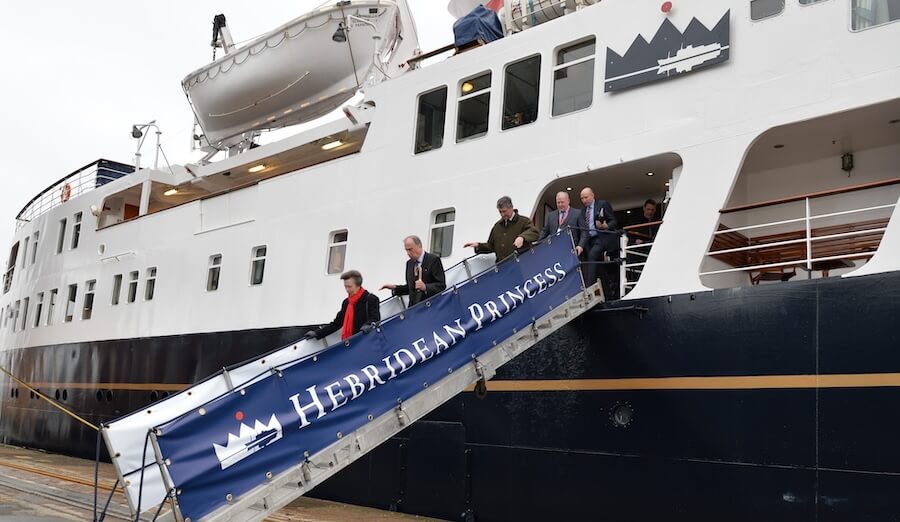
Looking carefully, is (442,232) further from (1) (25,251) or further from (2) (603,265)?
(1) (25,251)

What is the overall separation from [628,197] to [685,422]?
133 inches

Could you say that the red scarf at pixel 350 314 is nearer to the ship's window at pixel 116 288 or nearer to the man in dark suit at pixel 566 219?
the man in dark suit at pixel 566 219

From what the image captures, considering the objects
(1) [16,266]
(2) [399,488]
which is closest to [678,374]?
(2) [399,488]

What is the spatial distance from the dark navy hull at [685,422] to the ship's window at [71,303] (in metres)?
10.2

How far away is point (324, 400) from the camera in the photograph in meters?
5.36

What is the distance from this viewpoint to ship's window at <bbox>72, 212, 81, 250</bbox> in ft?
56.5

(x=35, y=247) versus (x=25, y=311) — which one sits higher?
(x=35, y=247)

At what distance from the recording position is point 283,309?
35.7 ft

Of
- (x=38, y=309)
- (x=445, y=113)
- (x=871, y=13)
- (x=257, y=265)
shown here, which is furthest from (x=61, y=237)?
(x=871, y=13)

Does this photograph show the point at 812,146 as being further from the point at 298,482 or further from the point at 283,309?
the point at 283,309

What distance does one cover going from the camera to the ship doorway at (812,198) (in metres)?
6.93

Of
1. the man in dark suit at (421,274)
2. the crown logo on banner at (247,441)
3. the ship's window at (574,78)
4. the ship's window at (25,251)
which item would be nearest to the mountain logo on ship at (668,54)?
the ship's window at (574,78)

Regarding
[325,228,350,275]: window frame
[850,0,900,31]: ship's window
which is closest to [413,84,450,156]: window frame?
[325,228,350,275]: window frame

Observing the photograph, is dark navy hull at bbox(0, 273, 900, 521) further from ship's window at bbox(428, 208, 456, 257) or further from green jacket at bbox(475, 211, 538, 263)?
ship's window at bbox(428, 208, 456, 257)
